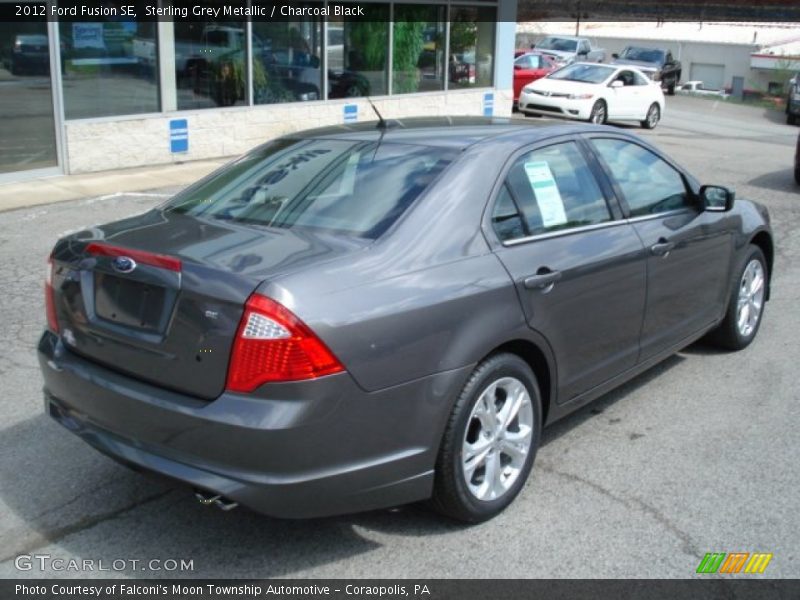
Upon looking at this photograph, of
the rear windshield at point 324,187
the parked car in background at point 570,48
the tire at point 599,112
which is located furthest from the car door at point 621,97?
the rear windshield at point 324,187

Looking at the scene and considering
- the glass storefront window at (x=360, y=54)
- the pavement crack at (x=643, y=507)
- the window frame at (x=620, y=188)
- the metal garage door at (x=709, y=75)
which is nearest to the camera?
the pavement crack at (x=643, y=507)

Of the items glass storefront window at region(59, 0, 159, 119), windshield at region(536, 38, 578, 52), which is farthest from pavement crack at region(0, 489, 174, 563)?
windshield at region(536, 38, 578, 52)

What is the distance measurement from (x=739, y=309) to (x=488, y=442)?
2.88 meters

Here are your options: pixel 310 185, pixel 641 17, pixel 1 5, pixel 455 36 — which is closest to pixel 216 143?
pixel 1 5

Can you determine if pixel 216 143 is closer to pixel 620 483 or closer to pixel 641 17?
pixel 620 483

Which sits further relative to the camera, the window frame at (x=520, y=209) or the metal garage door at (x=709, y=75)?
the metal garage door at (x=709, y=75)

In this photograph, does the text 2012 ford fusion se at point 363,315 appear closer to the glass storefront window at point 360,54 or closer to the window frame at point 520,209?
the window frame at point 520,209

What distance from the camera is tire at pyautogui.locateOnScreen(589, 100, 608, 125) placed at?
20.4 meters

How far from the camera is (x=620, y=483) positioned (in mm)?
4297

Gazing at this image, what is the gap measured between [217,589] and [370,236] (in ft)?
4.74

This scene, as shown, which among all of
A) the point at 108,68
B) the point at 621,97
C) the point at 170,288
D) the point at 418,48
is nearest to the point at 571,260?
the point at 170,288

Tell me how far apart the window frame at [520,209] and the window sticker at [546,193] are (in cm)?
6

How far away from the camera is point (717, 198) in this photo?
5.45 meters

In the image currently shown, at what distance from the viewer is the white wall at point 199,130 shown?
40.1ft
